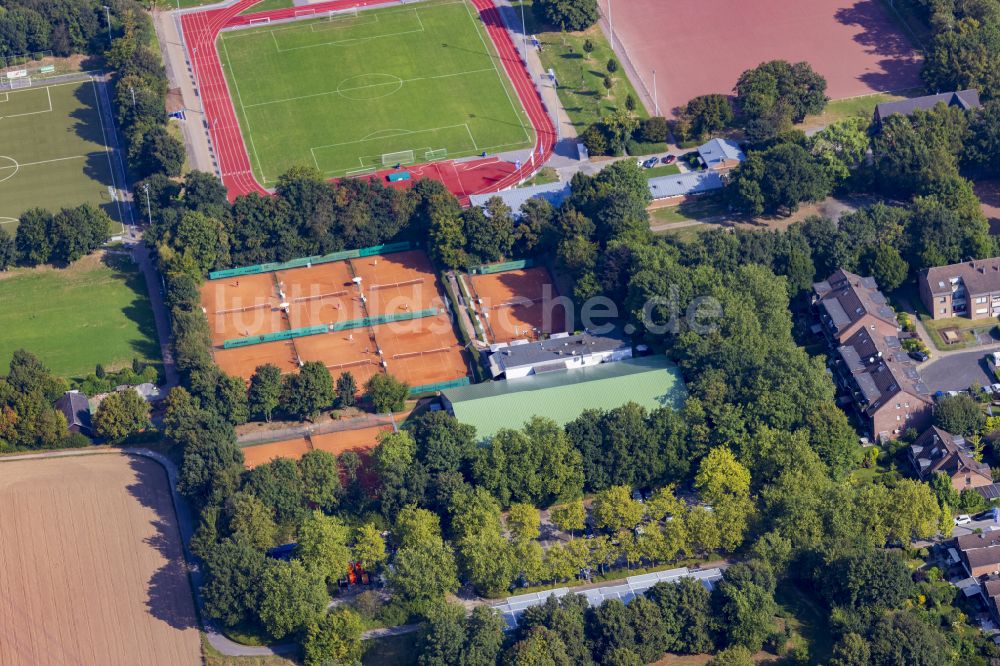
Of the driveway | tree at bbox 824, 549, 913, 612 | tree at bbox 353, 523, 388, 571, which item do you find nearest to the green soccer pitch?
the driveway

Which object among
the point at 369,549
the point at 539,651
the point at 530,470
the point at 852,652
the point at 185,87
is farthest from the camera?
the point at 185,87

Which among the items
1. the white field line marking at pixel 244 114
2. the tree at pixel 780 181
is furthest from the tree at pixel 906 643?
the white field line marking at pixel 244 114

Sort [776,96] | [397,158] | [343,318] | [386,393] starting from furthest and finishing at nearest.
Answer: [397,158] → [776,96] → [343,318] → [386,393]

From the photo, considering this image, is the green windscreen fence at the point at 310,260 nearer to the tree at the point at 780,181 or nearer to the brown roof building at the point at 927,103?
the tree at the point at 780,181

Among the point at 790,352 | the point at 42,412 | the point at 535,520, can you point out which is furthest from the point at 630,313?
the point at 42,412

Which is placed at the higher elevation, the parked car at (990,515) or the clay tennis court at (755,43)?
the clay tennis court at (755,43)

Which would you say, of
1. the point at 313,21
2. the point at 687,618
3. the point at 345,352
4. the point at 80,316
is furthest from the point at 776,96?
the point at 80,316

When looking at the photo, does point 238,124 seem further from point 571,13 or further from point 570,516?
point 570,516
